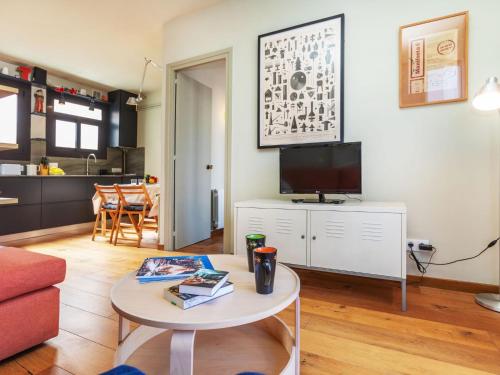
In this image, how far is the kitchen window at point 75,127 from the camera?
4.90 m

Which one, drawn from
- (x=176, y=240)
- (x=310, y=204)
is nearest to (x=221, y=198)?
(x=176, y=240)

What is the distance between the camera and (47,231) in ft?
14.2

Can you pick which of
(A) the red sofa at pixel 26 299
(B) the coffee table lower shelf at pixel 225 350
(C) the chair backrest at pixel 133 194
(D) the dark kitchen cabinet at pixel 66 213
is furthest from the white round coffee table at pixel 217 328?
(D) the dark kitchen cabinet at pixel 66 213

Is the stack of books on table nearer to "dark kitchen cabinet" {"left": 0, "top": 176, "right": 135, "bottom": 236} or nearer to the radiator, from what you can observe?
the radiator

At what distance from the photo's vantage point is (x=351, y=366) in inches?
50.4

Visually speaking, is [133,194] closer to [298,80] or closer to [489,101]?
[298,80]

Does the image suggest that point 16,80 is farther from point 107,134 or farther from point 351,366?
point 351,366

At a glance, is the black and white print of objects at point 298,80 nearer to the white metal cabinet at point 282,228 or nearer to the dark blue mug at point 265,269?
the white metal cabinet at point 282,228

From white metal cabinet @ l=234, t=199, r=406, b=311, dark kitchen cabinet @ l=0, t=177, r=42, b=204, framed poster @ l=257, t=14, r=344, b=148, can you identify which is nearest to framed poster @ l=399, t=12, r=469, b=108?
framed poster @ l=257, t=14, r=344, b=148

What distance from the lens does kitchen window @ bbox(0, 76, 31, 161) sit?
422 centimetres

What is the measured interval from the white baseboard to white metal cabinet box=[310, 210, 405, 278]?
156 inches

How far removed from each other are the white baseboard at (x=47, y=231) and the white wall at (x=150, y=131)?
5.34 ft

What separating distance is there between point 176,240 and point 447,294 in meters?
2.59

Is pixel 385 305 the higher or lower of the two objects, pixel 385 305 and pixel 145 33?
the lower
